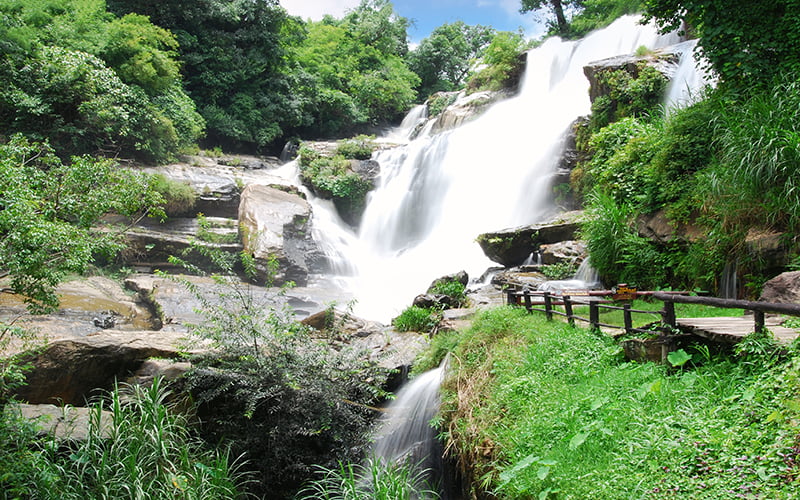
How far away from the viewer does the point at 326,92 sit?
29125mm

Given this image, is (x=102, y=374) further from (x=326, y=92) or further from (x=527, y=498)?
(x=326, y=92)

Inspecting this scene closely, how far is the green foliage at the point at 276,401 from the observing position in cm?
551

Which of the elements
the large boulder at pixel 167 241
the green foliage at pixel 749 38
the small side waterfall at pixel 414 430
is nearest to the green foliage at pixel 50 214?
the small side waterfall at pixel 414 430

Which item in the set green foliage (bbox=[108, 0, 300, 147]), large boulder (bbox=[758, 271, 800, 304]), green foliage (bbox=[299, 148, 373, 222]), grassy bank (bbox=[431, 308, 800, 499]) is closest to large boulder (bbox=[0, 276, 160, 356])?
grassy bank (bbox=[431, 308, 800, 499])

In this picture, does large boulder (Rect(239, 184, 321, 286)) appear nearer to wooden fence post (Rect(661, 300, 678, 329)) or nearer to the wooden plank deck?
wooden fence post (Rect(661, 300, 678, 329))

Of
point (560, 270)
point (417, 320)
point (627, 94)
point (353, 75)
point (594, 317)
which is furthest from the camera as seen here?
point (353, 75)

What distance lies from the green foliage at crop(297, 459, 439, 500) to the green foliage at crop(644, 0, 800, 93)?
7913 millimetres

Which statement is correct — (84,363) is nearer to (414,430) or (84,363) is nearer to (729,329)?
(414,430)

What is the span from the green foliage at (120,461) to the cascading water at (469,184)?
26.5 feet

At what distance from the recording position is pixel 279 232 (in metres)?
15.9

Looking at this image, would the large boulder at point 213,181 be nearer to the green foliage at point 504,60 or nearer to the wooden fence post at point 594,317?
the green foliage at point 504,60

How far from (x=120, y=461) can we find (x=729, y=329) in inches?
231

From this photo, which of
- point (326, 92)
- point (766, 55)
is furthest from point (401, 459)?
point (326, 92)

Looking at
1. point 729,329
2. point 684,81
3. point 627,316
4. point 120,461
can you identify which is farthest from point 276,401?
point 684,81
